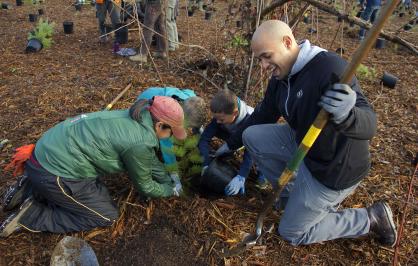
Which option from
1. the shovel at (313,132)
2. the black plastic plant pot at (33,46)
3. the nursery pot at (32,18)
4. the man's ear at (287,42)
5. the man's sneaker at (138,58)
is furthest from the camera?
the nursery pot at (32,18)

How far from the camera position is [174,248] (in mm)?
2238

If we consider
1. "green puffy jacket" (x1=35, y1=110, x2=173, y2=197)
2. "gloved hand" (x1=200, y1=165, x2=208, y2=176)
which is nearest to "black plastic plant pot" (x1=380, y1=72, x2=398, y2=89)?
"gloved hand" (x1=200, y1=165, x2=208, y2=176)

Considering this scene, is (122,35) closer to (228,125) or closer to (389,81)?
(228,125)

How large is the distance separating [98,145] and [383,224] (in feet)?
6.57

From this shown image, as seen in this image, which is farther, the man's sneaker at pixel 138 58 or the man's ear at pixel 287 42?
the man's sneaker at pixel 138 58

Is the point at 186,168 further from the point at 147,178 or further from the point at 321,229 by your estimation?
the point at 321,229

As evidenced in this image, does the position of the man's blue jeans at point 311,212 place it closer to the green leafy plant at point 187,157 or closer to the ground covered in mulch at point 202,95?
the ground covered in mulch at point 202,95

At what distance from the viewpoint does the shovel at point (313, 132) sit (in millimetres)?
1302

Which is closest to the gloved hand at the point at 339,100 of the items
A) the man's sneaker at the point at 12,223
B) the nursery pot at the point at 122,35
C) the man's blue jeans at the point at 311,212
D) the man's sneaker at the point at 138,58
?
the man's blue jeans at the point at 311,212

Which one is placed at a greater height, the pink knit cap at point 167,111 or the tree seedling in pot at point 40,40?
the pink knit cap at point 167,111

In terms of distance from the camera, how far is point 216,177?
2.60 meters

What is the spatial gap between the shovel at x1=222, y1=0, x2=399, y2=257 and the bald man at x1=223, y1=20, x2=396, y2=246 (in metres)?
0.06

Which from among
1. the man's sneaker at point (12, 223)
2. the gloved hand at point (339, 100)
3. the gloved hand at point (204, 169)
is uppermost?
the gloved hand at point (339, 100)

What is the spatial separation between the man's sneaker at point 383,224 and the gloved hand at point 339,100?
1.18 meters
